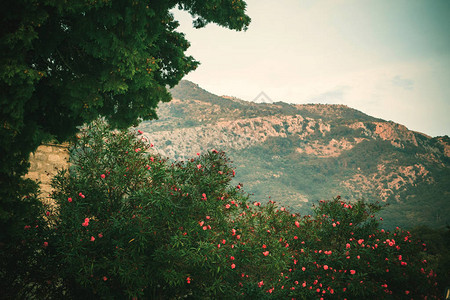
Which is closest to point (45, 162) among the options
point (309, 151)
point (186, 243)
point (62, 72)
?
point (62, 72)

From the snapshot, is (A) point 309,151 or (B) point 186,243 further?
(A) point 309,151

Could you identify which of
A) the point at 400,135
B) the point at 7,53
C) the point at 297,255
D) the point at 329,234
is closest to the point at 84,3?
the point at 7,53

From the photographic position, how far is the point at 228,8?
6.42 meters

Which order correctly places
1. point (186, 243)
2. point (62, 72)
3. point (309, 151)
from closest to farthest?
point (186, 243) < point (62, 72) < point (309, 151)

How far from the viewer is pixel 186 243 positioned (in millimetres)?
3961

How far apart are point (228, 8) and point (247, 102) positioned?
416 ft

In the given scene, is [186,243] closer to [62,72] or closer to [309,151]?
Answer: [62,72]

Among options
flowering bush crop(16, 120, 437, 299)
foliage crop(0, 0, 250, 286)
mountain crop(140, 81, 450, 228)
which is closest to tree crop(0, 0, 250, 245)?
foliage crop(0, 0, 250, 286)

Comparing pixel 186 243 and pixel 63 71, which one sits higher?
pixel 63 71

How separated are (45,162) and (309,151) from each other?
106986 millimetres

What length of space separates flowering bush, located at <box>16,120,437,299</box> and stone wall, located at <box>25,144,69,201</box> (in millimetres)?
3090

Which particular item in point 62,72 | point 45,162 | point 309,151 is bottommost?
point 45,162

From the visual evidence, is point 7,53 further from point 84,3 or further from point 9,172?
point 9,172

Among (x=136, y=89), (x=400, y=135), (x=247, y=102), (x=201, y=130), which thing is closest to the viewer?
(x=136, y=89)
